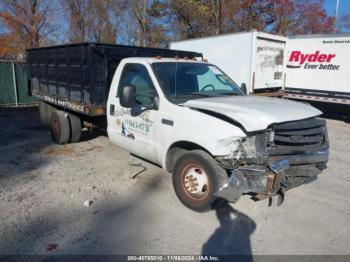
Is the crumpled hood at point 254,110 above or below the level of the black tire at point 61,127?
above

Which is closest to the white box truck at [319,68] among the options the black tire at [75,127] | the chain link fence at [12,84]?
the black tire at [75,127]

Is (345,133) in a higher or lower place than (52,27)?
lower

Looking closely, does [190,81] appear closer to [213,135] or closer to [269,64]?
[213,135]

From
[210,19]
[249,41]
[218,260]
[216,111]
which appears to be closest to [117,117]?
[216,111]

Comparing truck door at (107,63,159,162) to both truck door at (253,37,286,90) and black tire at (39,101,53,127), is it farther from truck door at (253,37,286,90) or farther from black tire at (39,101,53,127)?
truck door at (253,37,286,90)

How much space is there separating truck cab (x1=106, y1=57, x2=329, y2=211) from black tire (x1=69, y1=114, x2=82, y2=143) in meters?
2.43

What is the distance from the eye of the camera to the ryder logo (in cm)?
1220

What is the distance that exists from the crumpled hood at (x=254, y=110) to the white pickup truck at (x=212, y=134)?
0.01 meters

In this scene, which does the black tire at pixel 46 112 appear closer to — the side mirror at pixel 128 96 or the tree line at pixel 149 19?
the side mirror at pixel 128 96

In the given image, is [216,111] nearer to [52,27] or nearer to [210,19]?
[52,27]

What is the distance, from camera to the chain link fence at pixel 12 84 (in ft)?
47.1

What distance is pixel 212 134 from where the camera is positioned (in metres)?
3.94

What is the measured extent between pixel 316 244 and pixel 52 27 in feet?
68.9

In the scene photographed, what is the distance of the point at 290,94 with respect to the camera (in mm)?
13508
